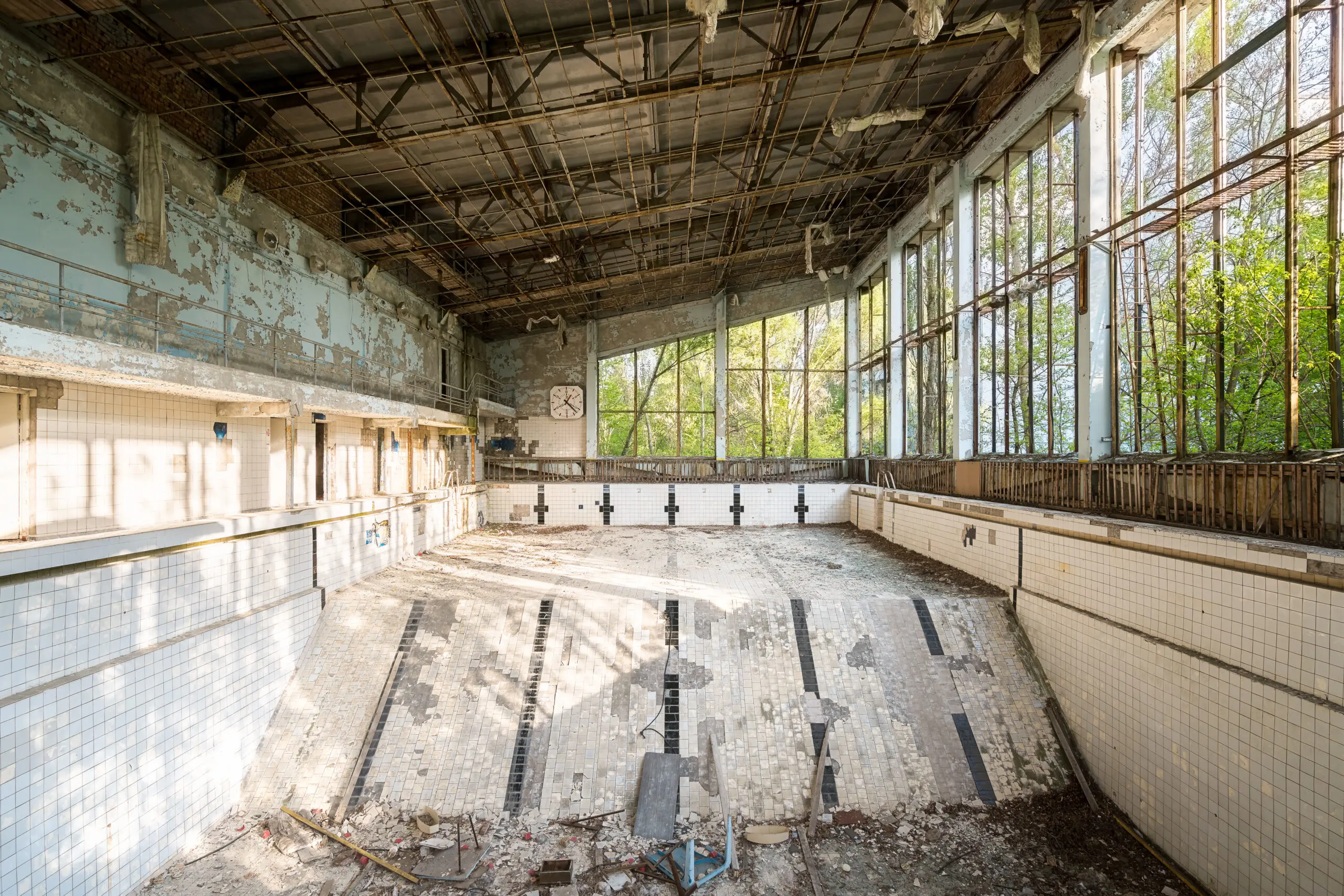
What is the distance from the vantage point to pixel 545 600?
7.85 meters

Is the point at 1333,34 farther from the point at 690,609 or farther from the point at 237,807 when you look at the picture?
the point at 237,807

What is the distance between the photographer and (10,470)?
16.2 ft

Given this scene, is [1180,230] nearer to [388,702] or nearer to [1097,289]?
[1097,289]

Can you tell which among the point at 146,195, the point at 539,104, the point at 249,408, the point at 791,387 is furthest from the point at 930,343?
the point at 146,195

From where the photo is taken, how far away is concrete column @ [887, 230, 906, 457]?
14.2 metres

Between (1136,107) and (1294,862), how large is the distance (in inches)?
319

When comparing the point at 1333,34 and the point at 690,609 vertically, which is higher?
the point at 1333,34

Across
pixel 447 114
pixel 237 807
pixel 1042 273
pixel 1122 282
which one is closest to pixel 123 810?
pixel 237 807

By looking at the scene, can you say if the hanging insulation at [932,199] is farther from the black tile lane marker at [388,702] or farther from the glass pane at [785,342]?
the black tile lane marker at [388,702]

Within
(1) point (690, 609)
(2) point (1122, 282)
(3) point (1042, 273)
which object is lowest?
(1) point (690, 609)

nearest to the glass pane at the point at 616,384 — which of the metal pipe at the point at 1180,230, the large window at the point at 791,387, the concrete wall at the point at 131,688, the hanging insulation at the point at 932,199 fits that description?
the large window at the point at 791,387

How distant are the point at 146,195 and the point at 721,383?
13.1 metres

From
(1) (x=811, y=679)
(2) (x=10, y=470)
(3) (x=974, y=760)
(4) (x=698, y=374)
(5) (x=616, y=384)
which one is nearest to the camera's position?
(2) (x=10, y=470)

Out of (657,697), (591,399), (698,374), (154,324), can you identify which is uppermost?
(698,374)
